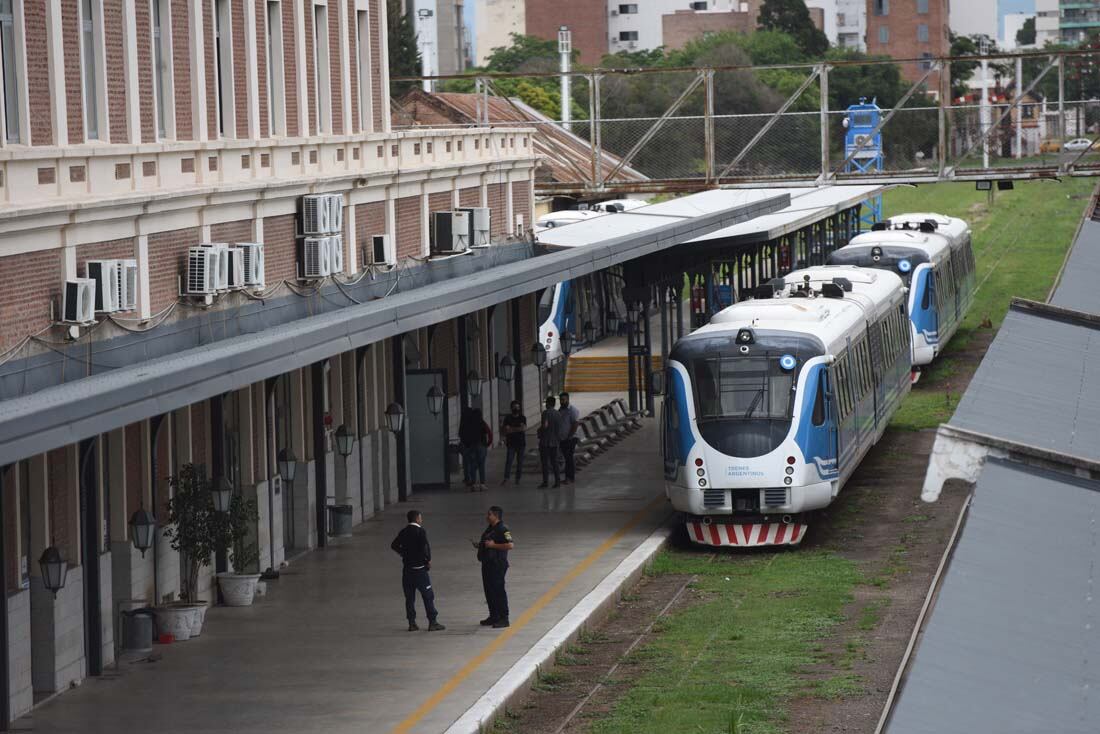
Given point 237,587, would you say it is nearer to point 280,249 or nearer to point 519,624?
point 519,624

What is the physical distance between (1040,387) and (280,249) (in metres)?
12.2

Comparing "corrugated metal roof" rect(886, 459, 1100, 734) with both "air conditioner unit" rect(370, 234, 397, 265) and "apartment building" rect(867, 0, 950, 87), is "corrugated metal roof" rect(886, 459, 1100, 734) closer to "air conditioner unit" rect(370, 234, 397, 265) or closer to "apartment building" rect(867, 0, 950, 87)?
"air conditioner unit" rect(370, 234, 397, 265)

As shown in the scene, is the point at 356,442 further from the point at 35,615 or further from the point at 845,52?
the point at 845,52

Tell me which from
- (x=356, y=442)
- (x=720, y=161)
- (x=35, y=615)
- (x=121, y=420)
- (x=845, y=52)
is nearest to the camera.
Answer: (x=121, y=420)

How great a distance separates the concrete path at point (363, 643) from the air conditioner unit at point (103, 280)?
11.2 ft

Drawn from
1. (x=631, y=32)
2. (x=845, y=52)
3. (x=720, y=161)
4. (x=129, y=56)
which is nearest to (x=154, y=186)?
(x=129, y=56)

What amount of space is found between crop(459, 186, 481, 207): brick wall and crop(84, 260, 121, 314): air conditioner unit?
14598 mm

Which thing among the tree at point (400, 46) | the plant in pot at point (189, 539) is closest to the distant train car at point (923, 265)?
the plant in pot at point (189, 539)

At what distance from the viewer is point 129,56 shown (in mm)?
20969

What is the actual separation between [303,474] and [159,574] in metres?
4.87

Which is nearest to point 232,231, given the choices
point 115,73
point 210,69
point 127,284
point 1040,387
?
point 210,69

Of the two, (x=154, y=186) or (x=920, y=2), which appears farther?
(x=920, y=2)

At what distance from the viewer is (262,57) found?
84.9 ft

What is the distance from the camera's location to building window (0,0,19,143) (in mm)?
18219
